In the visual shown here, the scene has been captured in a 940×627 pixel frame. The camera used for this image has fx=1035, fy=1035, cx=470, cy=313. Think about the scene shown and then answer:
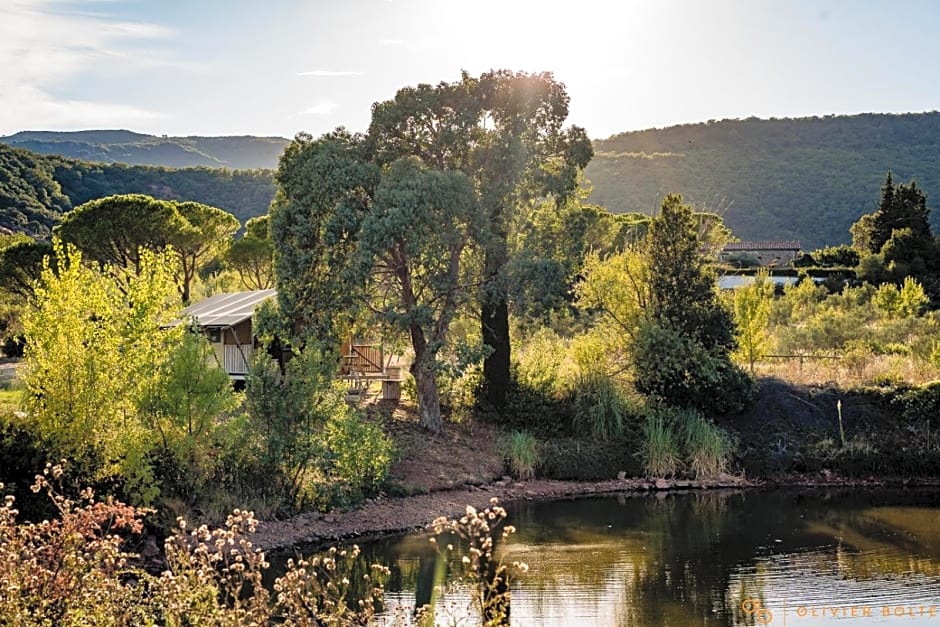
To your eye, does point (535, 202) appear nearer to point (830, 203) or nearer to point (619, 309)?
point (619, 309)

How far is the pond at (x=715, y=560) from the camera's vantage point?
13180 millimetres

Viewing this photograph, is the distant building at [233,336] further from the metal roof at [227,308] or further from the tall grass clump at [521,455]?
the tall grass clump at [521,455]

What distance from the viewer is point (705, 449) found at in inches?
901

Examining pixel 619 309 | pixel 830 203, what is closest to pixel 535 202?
pixel 619 309

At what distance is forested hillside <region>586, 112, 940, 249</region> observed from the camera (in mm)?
81688

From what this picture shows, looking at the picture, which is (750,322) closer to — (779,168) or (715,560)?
(715,560)

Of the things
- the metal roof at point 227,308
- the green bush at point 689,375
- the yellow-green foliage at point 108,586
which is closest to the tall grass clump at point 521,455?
the green bush at point 689,375

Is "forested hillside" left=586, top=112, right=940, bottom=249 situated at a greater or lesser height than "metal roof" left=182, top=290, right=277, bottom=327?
greater

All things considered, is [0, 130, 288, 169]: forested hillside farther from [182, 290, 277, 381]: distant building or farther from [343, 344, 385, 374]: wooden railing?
[343, 344, 385, 374]: wooden railing

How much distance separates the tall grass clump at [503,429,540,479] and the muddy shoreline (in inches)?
13.3

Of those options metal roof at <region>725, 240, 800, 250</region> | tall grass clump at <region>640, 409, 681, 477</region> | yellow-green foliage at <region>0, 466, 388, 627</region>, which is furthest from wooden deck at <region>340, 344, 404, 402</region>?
metal roof at <region>725, 240, 800, 250</region>

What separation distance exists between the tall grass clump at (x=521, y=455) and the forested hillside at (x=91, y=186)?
145 feet

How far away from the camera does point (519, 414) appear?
24344 mm

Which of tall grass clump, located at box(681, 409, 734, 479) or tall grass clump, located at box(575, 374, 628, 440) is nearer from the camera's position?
tall grass clump, located at box(681, 409, 734, 479)
